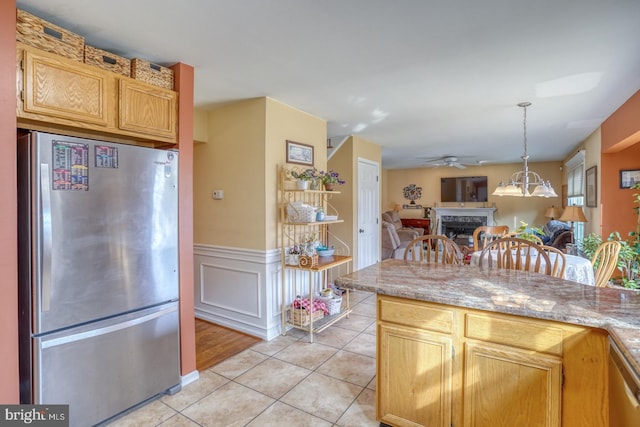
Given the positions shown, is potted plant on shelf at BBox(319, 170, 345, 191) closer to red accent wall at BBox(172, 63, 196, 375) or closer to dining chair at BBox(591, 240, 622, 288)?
red accent wall at BBox(172, 63, 196, 375)

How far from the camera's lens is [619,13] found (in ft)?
5.66

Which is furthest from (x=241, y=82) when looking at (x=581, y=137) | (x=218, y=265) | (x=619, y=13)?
(x=581, y=137)

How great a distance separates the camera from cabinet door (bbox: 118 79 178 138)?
6.75ft

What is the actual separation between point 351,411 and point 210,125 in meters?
3.07

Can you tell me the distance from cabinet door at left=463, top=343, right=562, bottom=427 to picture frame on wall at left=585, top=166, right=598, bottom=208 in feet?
14.2

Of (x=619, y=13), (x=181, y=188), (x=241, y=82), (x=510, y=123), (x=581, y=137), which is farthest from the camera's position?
(x=581, y=137)

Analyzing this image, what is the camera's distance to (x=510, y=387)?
1469 millimetres

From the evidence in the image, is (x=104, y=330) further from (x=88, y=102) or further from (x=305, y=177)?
(x=305, y=177)

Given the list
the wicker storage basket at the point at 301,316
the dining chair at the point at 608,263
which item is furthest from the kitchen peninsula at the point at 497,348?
the wicker storage basket at the point at 301,316

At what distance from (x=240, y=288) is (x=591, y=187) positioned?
17.4 ft

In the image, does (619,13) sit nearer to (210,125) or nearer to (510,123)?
(510,123)

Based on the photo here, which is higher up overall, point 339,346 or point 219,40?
point 219,40

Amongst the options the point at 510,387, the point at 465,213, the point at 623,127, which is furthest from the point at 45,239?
the point at 465,213

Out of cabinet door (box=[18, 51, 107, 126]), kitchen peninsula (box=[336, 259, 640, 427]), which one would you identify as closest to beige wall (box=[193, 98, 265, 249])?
cabinet door (box=[18, 51, 107, 126])
